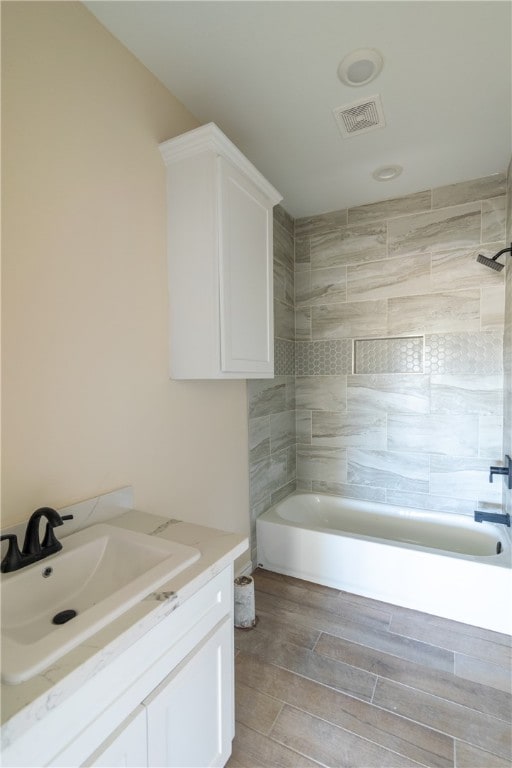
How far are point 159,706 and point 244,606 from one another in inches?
45.4

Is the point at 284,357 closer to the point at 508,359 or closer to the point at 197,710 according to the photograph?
the point at 508,359

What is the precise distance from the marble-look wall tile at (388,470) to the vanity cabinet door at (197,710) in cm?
192

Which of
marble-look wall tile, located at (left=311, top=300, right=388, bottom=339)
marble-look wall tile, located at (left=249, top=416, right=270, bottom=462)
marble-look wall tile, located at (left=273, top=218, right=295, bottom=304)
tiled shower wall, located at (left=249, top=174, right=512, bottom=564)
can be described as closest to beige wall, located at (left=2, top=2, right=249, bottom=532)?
marble-look wall tile, located at (left=249, top=416, right=270, bottom=462)

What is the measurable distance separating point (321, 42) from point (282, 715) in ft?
8.97

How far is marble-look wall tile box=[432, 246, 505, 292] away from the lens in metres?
2.36

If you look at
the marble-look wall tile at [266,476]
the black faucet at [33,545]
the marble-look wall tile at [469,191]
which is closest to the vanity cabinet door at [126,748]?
the black faucet at [33,545]

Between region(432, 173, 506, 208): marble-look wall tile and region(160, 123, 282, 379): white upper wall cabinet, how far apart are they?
63.5 inches

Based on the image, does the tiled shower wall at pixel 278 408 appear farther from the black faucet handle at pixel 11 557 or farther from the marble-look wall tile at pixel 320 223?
the black faucet handle at pixel 11 557

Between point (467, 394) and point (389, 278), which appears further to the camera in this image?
point (389, 278)

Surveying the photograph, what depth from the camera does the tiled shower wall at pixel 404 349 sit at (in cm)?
238

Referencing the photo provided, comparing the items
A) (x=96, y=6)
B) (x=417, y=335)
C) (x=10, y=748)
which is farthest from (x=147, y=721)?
(x=417, y=335)

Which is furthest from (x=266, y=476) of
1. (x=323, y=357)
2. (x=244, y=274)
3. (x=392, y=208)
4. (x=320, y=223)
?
(x=392, y=208)

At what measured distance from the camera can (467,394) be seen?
95.5 inches

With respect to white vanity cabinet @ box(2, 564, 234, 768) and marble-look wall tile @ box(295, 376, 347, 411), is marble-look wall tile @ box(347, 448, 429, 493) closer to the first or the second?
marble-look wall tile @ box(295, 376, 347, 411)
